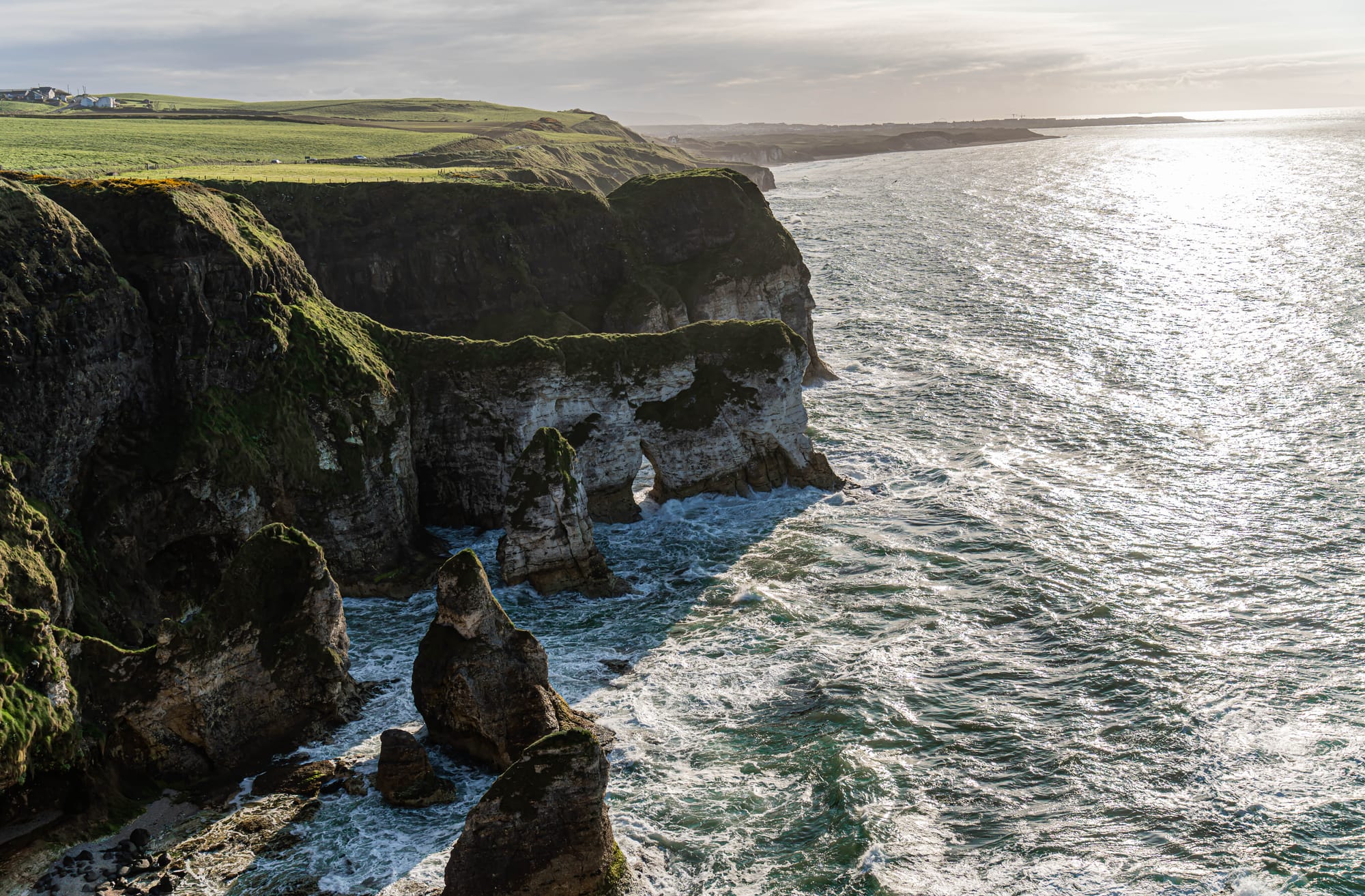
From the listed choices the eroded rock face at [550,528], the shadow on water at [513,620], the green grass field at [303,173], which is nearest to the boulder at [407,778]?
the shadow on water at [513,620]

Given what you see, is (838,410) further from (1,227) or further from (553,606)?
(1,227)

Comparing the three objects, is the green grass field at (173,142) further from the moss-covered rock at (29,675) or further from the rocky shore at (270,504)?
the moss-covered rock at (29,675)

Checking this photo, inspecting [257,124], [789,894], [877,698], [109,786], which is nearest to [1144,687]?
[877,698]

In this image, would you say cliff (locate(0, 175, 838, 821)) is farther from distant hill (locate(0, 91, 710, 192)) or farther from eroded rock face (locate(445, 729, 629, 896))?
distant hill (locate(0, 91, 710, 192))

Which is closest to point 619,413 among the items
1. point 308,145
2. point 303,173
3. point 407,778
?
point 407,778

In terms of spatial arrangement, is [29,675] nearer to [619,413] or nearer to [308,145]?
[619,413]
